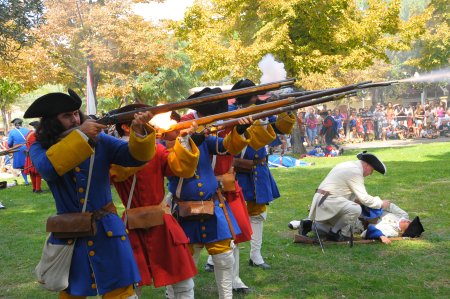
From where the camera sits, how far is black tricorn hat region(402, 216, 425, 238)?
840 cm

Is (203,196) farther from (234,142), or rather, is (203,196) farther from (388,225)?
(388,225)

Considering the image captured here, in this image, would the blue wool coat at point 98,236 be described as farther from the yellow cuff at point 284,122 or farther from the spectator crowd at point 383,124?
the spectator crowd at point 383,124

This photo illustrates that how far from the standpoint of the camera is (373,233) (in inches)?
332

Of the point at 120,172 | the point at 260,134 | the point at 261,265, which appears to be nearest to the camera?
the point at 120,172

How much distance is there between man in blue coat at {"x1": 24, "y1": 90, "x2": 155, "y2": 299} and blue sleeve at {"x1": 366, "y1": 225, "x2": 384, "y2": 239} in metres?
5.15

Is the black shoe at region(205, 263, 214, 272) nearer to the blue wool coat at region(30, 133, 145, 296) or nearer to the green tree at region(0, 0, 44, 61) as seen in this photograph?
the blue wool coat at region(30, 133, 145, 296)

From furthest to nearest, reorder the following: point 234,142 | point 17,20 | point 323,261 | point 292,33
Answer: point 292,33
point 17,20
point 323,261
point 234,142

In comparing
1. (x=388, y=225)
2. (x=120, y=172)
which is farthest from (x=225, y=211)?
(x=388, y=225)

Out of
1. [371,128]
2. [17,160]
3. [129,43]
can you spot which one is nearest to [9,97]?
[129,43]

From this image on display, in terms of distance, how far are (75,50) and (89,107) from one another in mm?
21406

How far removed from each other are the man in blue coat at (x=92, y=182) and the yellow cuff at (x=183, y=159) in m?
0.69

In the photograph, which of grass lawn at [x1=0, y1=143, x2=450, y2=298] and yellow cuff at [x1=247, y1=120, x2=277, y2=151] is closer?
yellow cuff at [x1=247, y1=120, x2=277, y2=151]

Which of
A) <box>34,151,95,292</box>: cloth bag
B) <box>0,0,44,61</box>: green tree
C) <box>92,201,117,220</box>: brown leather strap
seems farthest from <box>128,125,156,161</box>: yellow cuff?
<box>0,0,44,61</box>: green tree

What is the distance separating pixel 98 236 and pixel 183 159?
1.02 metres
